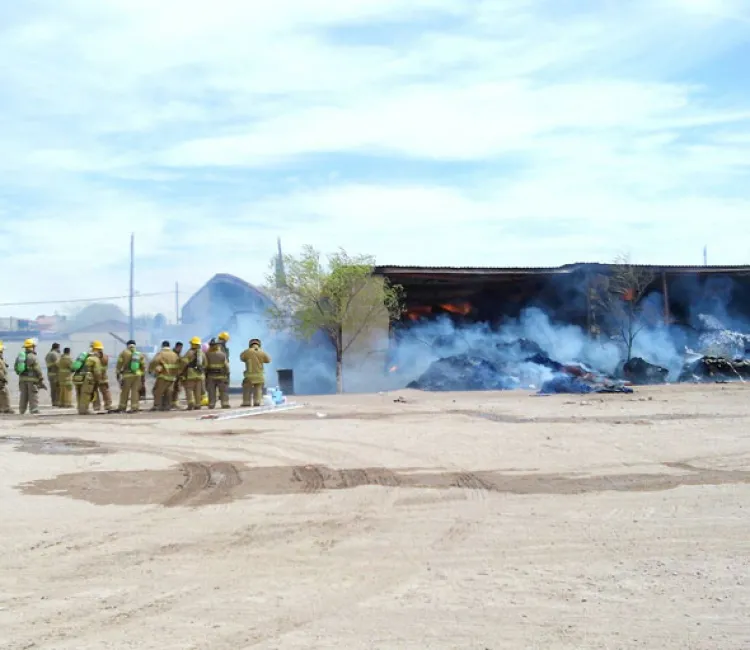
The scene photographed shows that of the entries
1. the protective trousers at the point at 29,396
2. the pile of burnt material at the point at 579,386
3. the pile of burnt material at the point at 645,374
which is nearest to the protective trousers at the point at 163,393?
the protective trousers at the point at 29,396

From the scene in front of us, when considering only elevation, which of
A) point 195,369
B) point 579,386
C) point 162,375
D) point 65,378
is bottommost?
point 579,386

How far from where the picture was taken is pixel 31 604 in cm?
636

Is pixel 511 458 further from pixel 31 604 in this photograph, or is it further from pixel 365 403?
pixel 365 403

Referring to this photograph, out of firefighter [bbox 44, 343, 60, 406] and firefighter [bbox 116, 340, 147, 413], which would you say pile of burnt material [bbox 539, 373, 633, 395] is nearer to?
firefighter [bbox 116, 340, 147, 413]

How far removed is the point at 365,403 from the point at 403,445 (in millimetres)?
11098

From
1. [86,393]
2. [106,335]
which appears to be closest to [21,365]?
[86,393]

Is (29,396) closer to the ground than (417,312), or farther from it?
closer to the ground

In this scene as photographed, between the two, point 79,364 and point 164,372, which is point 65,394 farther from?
point 164,372

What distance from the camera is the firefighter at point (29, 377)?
24359 mm

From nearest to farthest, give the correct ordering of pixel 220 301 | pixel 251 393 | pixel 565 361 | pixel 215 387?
pixel 215 387 < pixel 251 393 < pixel 565 361 < pixel 220 301

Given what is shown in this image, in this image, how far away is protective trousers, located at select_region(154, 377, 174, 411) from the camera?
24.2m

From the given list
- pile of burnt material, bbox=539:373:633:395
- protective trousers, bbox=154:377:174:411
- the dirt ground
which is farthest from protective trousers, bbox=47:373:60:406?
pile of burnt material, bbox=539:373:633:395

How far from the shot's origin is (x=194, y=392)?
24422 millimetres

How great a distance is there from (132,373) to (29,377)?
2.83 meters
